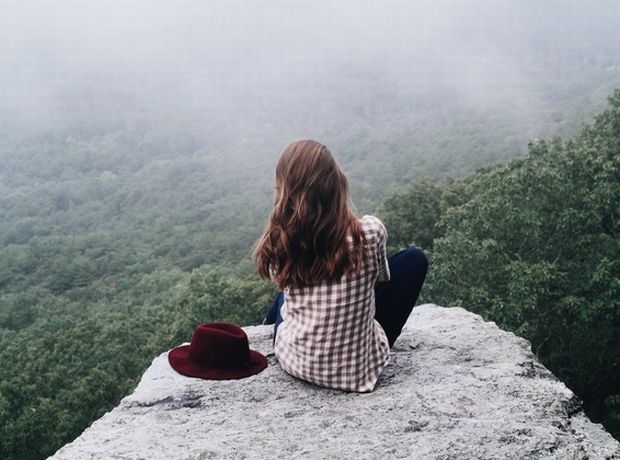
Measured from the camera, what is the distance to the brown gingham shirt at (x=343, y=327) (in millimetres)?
3736

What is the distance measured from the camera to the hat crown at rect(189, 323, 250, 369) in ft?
13.9

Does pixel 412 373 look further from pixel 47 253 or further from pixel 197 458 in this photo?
pixel 47 253

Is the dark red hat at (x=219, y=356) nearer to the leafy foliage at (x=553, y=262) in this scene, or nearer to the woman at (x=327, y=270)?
the woman at (x=327, y=270)

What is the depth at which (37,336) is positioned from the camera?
3525cm

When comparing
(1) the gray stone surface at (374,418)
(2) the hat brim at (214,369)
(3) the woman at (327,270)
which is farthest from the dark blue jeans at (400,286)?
(2) the hat brim at (214,369)

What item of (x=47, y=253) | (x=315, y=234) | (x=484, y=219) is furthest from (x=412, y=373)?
(x=47, y=253)

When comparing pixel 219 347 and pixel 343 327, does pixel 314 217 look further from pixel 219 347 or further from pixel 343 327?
pixel 219 347

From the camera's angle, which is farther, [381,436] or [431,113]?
[431,113]

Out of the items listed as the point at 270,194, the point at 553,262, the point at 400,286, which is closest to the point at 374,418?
the point at 400,286

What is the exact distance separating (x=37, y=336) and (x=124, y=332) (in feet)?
31.7

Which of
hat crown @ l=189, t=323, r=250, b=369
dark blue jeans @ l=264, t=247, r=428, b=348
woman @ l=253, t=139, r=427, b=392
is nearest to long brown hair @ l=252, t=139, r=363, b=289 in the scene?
woman @ l=253, t=139, r=427, b=392

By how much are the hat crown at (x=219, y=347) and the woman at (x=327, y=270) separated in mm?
390

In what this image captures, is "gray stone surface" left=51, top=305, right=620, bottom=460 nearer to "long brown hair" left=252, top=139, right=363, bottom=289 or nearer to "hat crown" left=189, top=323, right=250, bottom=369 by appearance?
"hat crown" left=189, top=323, right=250, bottom=369

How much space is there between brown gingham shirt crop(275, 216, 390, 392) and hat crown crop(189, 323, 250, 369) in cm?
40
